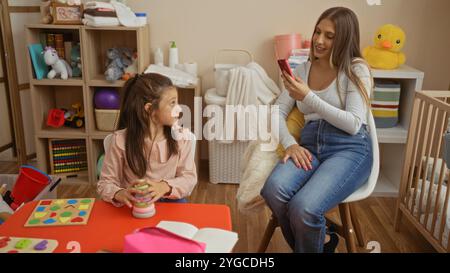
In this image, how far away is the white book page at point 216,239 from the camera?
99cm

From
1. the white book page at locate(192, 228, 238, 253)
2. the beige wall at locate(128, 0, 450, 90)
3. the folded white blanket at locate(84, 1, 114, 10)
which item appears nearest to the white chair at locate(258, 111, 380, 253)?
the white book page at locate(192, 228, 238, 253)

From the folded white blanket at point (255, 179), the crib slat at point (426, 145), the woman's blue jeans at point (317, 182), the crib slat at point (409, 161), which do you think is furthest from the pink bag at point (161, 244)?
the crib slat at point (409, 161)

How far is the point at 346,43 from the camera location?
168 cm

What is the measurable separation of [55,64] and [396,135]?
2.09 metres

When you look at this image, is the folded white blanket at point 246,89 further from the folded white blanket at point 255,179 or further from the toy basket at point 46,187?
the toy basket at point 46,187

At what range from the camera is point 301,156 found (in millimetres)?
1665

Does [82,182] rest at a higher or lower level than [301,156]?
lower

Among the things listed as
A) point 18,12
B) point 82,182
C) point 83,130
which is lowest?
point 82,182

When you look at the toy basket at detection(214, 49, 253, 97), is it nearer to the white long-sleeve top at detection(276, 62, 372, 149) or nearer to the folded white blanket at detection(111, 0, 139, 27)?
the folded white blanket at detection(111, 0, 139, 27)

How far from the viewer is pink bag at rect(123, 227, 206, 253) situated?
93cm
